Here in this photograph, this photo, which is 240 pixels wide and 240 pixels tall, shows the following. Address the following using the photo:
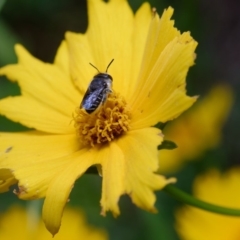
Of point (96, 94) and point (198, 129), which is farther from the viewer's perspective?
point (198, 129)

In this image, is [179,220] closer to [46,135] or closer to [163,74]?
[46,135]

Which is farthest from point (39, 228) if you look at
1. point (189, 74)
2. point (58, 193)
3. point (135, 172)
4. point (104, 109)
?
point (189, 74)

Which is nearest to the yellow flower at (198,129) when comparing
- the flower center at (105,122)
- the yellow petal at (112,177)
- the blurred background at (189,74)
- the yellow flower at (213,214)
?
the blurred background at (189,74)

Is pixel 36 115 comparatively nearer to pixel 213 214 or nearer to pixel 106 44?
pixel 106 44

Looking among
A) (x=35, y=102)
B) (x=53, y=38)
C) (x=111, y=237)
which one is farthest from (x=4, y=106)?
(x=53, y=38)

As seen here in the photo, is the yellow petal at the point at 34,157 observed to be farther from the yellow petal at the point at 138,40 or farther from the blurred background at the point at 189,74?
the blurred background at the point at 189,74

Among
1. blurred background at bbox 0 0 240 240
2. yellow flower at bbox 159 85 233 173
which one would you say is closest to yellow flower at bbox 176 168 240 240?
blurred background at bbox 0 0 240 240

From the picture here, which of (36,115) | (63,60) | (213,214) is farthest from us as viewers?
(213,214)

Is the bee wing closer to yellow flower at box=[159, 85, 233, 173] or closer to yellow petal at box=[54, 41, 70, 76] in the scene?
yellow petal at box=[54, 41, 70, 76]
